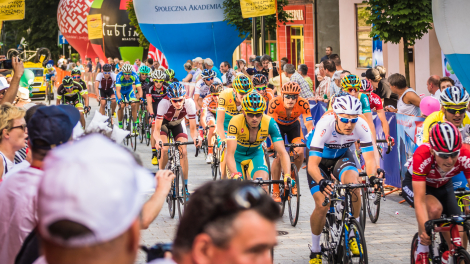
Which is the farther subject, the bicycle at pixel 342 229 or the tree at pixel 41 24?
the tree at pixel 41 24

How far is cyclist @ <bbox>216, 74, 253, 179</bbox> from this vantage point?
9438mm

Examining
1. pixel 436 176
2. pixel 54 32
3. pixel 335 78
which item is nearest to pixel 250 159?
pixel 436 176

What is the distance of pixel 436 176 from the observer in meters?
4.98

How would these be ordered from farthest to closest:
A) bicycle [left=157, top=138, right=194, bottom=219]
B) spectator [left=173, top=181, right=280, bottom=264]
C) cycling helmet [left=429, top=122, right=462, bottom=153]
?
bicycle [left=157, top=138, right=194, bottom=219]
cycling helmet [left=429, top=122, right=462, bottom=153]
spectator [left=173, top=181, right=280, bottom=264]

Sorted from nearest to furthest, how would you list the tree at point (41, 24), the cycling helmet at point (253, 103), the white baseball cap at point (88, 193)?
the white baseball cap at point (88, 193)
the cycling helmet at point (253, 103)
the tree at point (41, 24)

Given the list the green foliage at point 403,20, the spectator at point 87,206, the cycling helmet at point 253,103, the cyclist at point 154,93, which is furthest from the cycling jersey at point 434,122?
the cyclist at point 154,93

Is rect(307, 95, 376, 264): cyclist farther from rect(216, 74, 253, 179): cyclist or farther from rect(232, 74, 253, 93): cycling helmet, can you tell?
rect(232, 74, 253, 93): cycling helmet

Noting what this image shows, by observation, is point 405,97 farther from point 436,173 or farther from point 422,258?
point 422,258

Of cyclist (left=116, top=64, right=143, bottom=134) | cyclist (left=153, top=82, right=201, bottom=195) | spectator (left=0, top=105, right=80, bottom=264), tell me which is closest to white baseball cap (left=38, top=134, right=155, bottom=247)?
spectator (left=0, top=105, right=80, bottom=264)

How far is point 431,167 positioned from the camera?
489cm

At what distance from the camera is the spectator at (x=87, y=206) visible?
1.16 m

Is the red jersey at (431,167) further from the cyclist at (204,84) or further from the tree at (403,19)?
the cyclist at (204,84)

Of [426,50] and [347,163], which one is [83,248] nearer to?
[347,163]

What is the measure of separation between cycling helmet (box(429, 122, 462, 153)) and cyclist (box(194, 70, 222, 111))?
9.54 metres
